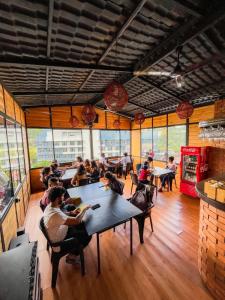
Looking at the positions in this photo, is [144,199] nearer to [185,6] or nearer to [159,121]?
[185,6]

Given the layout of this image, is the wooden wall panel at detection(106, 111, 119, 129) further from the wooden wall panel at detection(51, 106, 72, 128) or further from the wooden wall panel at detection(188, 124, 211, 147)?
the wooden wall panel at detection(188, 124, 211, 147)

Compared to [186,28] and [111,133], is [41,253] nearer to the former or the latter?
[186,28]

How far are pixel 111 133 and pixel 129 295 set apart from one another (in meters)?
7.41

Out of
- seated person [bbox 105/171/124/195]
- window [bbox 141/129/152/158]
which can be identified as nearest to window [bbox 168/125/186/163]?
window [bbox 141/129/152/158]

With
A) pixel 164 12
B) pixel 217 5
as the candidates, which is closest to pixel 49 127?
pixel 164 12

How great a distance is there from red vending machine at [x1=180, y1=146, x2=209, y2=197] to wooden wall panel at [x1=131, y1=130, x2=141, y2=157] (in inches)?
142

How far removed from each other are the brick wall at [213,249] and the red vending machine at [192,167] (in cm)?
329

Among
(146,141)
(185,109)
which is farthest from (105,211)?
(146,141)

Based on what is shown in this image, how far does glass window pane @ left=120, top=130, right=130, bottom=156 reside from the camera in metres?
9.34

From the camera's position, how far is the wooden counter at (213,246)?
185cm

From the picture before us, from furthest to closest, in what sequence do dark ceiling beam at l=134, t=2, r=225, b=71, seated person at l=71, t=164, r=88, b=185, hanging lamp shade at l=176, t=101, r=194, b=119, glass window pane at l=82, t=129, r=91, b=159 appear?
glass window pane at l=82, t=129, r=91, b=159
seated person at l=71, t=164, r=88, b=185
hanging lamp shade at l=176, t=101, r=194, b=119
dark ceiling beam at l=134, t=2, r=225, b=71

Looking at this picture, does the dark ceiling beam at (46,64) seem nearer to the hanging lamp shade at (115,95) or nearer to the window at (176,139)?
the hanging lamp shade at (115,95)

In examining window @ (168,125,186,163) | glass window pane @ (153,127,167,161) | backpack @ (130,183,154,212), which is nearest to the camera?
backpack @ (130,183,154,212)

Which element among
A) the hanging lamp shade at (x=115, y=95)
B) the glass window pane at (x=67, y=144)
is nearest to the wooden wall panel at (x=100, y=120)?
the glass window pane at (x=67, y=144)
